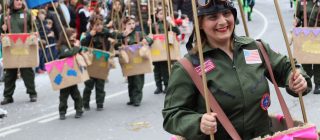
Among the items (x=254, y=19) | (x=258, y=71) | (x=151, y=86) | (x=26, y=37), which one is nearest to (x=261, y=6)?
(x=254, y=19)

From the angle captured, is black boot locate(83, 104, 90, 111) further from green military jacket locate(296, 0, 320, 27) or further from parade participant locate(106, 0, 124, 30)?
green military jacket locate(296, 0, 320, 27)

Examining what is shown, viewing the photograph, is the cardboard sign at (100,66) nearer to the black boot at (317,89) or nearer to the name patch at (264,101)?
the black boot at (317,89)

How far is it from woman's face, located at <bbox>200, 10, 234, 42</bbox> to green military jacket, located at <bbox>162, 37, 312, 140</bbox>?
87 mm

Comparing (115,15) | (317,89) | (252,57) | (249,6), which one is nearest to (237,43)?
(252,57)

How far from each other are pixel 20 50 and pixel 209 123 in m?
7.45

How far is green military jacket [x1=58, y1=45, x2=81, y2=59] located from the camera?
8750 millimetres

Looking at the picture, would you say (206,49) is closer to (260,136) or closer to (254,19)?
(260,136)

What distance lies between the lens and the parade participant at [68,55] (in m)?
8.80

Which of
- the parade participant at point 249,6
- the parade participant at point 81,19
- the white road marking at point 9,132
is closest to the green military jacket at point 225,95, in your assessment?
the white road marking at point 9,132

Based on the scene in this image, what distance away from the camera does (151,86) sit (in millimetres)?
11555

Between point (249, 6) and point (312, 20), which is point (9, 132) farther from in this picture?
point (249, 6)

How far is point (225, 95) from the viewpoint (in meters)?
3.14

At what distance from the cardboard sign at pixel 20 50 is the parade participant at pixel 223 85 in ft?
23.0

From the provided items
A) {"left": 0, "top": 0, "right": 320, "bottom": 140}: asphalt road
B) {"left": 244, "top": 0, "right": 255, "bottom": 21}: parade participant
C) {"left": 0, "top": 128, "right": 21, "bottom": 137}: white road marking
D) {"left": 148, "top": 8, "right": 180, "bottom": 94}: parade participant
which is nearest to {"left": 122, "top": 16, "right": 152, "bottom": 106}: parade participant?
{"left": 0, "top": 0, "right": 320, "bottom": 140}: asphalt road
